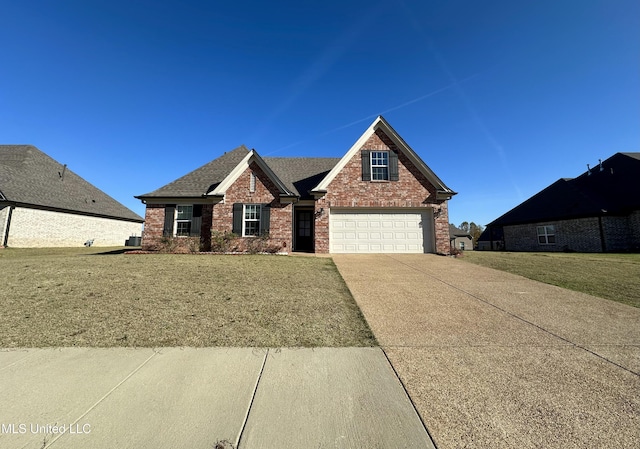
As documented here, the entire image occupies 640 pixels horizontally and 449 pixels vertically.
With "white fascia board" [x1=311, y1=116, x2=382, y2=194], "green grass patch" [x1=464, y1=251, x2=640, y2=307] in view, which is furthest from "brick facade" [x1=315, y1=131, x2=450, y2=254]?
"green grass patch" [x1=464, y1=251, x2=640, y2=307]

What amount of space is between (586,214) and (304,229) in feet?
64.3

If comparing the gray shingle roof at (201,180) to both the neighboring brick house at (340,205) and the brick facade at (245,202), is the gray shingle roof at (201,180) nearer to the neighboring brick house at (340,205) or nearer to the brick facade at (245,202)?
the neighboring brick house at (340,205)

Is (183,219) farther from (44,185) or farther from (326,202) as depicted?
(44,185)

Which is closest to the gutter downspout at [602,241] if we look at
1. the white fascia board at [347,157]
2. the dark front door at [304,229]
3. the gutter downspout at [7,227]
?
the white fascia board at [347,157]

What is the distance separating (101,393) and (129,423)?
0.71m

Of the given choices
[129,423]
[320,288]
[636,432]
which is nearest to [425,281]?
[320,288]

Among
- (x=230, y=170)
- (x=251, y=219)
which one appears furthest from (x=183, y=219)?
(x=230, y=170)

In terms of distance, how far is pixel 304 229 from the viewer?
54.3 feet

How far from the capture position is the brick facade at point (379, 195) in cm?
1402

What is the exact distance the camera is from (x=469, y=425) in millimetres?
2166

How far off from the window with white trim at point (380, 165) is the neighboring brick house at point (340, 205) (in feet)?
0.18

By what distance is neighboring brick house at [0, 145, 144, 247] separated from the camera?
18.3 m

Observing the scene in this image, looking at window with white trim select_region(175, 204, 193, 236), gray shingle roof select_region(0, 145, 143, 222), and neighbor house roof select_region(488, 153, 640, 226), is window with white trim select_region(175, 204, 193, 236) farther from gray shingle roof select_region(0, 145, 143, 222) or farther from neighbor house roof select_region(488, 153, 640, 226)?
neighbor house roof select_region(488, 153, 640, 226)

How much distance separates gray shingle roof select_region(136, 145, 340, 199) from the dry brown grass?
7.09 m
